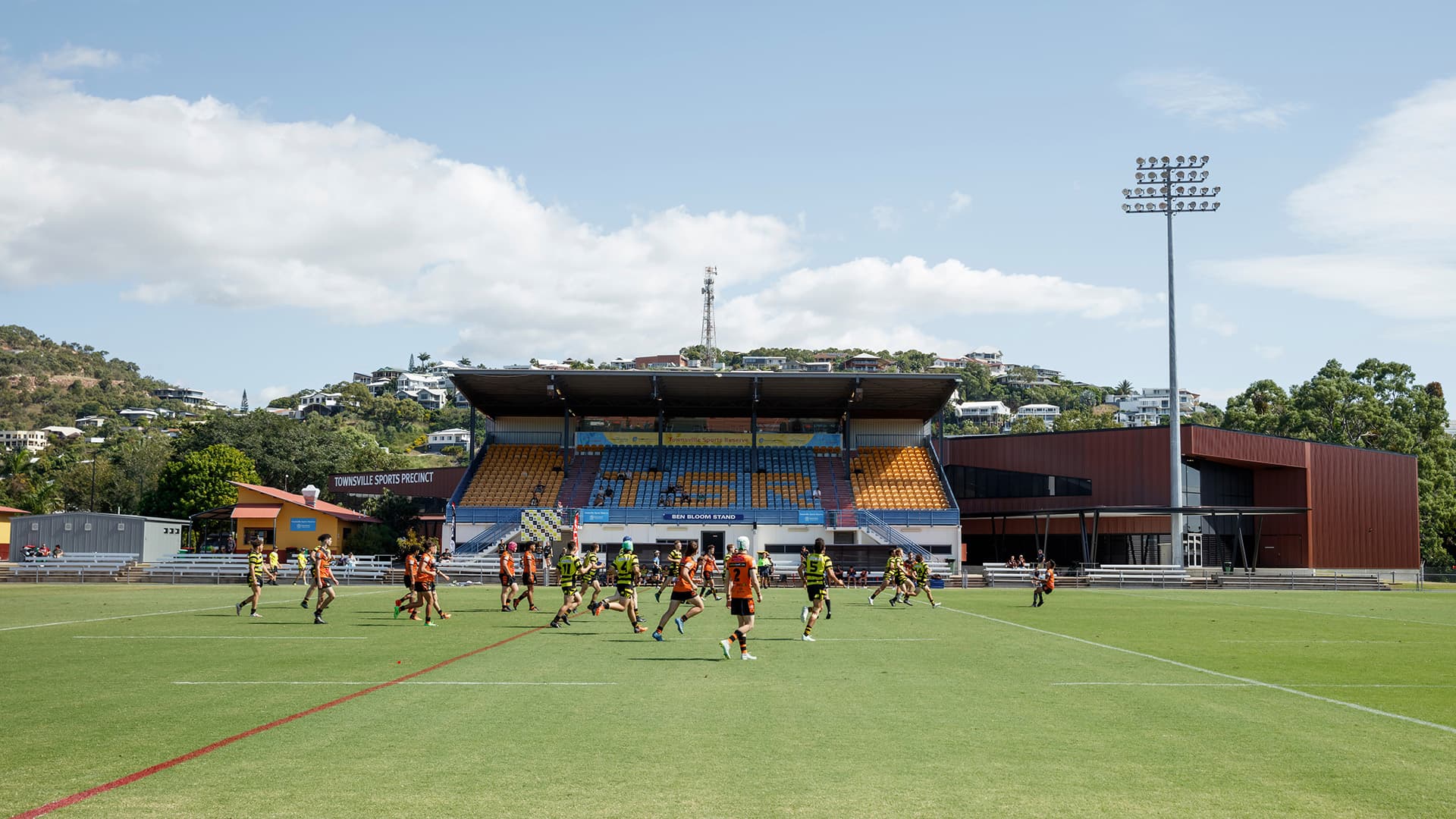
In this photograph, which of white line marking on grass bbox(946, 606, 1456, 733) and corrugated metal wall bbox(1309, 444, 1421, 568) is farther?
corrugated metal wall bbox(1309, 444, 1421, 568)

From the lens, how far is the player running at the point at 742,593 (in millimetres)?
16781

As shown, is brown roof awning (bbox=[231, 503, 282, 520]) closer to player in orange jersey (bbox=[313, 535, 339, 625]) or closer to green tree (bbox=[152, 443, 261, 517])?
green tree (bbox=[152, 443, 261, 517])

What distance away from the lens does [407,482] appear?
7275cm

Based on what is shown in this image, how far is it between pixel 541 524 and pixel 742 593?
4149 cm

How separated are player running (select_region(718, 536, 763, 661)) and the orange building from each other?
5233 cm

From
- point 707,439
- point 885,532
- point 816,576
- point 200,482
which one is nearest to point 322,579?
point 816,576

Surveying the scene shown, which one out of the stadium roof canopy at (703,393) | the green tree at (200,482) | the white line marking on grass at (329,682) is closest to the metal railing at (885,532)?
the stadium roof canopy at (703,393)

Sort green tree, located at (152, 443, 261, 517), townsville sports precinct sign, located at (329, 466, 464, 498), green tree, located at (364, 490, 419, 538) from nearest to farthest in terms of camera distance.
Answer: townsville sports precinct sign, located at (329, 466, 464, 498)
green tree, located at (364, 490, 419, 538)
green tree, located at (152, 443, 261, 517)

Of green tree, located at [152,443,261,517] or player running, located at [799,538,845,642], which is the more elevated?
green tree, located at [152,443,261,517]

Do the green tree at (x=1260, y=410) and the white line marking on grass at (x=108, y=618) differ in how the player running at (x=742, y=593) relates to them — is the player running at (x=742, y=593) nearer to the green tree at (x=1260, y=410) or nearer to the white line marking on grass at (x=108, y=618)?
the white line marking on grass at (x=108, y=618)

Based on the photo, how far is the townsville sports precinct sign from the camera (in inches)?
2810

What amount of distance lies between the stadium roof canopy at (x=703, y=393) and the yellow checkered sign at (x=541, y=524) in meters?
7.95

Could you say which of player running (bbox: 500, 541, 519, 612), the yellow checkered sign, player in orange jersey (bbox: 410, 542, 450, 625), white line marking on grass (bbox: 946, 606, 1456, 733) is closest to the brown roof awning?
the yellow checkered sign

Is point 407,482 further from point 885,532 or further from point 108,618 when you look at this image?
point 108,618
